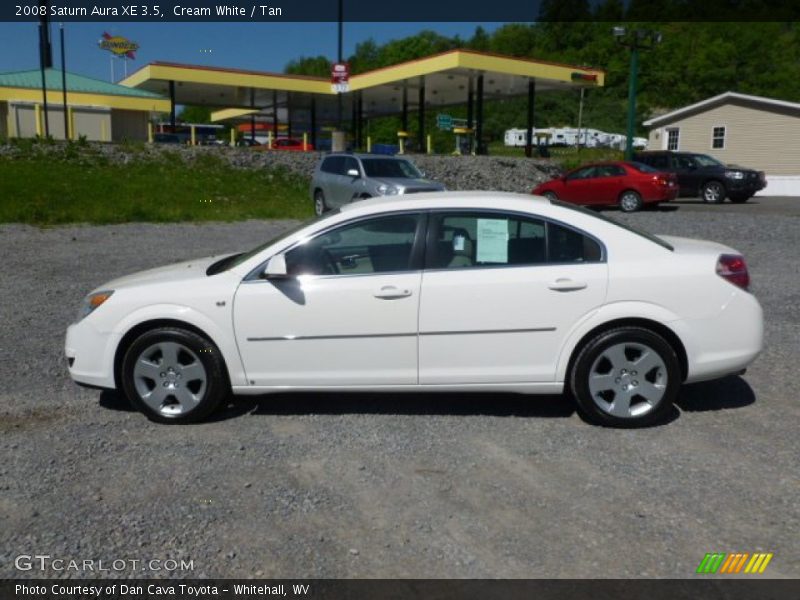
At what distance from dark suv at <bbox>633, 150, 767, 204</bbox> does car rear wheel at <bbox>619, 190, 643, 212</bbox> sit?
204 inches

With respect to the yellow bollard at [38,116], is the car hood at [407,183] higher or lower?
lower

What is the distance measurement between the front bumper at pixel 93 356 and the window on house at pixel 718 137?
38042mm

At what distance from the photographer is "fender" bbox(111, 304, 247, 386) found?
500 centimetres

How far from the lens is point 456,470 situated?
4.34 metres

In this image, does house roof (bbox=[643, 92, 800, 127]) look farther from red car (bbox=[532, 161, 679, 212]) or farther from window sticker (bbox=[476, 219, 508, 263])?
window sticker (bbox=[476, 219, 508, 263])

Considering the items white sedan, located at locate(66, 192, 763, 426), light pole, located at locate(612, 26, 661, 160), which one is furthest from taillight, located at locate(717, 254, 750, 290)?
light pole, located at locate(612, 26, 661, 160)

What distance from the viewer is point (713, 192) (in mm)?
25188

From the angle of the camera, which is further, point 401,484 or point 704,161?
point 704,161

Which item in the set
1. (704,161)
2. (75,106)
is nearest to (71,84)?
(75,106)

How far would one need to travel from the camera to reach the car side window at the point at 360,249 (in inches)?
198

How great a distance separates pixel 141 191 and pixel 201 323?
18357 mm

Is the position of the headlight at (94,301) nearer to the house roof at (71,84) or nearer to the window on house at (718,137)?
the window on house at (718,137)

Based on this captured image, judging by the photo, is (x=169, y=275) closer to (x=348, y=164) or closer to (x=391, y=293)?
(x=391, y=293)

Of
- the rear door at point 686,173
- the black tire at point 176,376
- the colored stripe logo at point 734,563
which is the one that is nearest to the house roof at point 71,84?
the rear door at point 686,173
